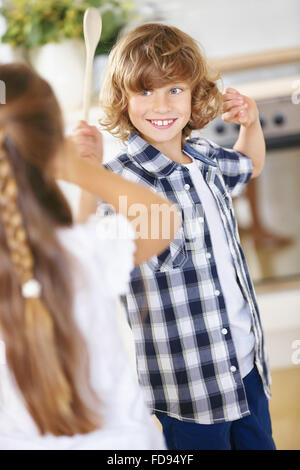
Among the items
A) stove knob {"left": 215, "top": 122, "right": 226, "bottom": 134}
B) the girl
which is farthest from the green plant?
the girl

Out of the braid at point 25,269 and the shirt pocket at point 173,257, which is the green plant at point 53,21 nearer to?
the shirt pocket at point 173,257

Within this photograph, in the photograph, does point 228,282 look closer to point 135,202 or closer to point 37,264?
point 135,202

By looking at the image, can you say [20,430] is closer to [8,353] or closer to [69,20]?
[8,353]

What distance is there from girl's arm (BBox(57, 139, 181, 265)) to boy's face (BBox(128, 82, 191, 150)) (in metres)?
0.17

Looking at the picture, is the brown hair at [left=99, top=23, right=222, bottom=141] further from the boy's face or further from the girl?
the girl

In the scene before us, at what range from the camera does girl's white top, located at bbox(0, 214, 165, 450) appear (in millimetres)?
648

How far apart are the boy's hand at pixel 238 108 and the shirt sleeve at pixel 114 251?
0.39 metres

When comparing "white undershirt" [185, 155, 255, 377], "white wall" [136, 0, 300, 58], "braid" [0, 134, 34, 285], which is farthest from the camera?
"white wall" [136, 0, 300, 58]

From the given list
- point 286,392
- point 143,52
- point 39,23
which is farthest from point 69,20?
point 286,392

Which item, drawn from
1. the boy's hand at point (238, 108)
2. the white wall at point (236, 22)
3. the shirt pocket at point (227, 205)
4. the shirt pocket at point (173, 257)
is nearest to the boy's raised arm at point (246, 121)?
the boy's hand at point (238, 108)

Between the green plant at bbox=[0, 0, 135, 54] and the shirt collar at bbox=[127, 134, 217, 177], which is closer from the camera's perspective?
the shirt collar at bbox=[127, 134, 217, 177]

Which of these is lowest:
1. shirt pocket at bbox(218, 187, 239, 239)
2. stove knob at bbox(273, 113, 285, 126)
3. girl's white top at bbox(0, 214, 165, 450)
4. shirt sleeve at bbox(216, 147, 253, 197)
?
girl's white top at bbox(0, 214, 165, 450)

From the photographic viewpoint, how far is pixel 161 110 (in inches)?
32.7

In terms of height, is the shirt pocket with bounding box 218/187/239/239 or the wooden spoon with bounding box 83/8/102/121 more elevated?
the wooden spoon with bounding box 83/8/102/121
